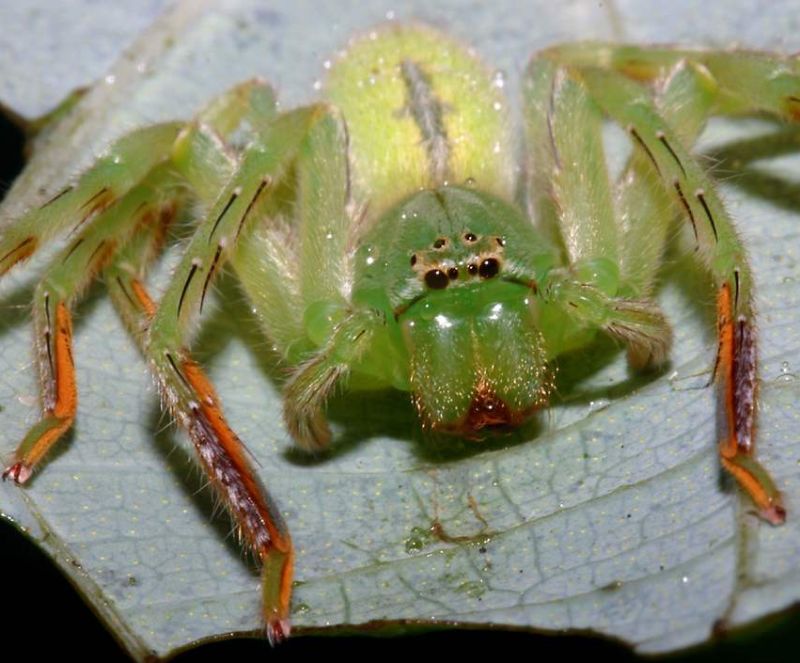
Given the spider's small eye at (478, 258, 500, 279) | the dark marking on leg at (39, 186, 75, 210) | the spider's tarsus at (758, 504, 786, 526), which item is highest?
the dark marking on leg at (39, 186, 75, 210)

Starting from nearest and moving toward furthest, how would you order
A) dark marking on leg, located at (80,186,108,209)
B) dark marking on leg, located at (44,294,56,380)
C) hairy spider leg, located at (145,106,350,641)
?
hairy spider leg, located at (145,106,350,641)
dark marking on leg, located at (44,294,56,380)
dark marking on leg, located at (80,186,108,209)

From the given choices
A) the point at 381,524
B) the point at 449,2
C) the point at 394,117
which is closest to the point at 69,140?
the point at 394,117

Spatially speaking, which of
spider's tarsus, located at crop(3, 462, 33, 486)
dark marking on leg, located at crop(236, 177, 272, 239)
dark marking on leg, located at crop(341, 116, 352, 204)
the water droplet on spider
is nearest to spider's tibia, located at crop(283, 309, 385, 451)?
dark marking on leg, located at crop(236, 177, 272, 239)

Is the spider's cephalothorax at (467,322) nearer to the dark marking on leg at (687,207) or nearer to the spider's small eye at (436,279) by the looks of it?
the spider's small eye at (436,279)

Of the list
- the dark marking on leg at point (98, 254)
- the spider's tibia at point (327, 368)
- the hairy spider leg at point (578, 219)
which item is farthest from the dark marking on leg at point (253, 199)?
the hairy spider leg at point (578, 219)

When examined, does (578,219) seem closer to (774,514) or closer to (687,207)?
(687,207)

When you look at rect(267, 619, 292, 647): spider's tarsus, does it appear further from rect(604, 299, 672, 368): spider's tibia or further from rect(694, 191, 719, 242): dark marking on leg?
rect(694, 191, 719, 242): dark marking on leg

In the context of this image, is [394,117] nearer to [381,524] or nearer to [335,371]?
[335,371]
